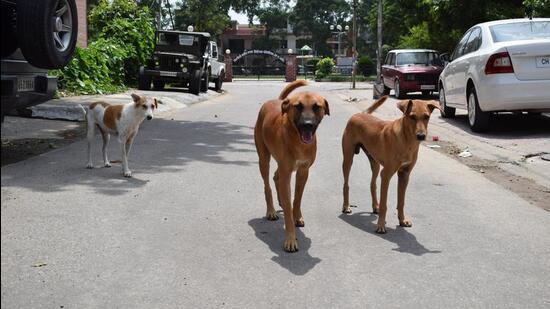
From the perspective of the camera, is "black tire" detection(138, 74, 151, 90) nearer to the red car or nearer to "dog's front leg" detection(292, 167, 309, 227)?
the red car

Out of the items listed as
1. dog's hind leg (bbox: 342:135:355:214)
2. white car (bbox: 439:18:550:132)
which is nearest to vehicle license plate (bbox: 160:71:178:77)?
white car (bbox: 439:18:550:132)

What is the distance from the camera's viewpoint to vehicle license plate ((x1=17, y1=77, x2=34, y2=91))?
6.46 m

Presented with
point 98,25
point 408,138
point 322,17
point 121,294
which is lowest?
point 121,294

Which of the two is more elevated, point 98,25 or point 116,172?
point 98,25

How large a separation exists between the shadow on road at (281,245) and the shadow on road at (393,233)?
21.7 inches

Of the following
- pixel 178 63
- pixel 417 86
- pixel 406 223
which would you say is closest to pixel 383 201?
pixel 406 223

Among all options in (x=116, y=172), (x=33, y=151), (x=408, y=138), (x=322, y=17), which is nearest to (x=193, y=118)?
(x=33, y=151)

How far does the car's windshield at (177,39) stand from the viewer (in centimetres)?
2420

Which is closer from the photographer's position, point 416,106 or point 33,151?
point 416,106

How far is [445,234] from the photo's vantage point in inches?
188

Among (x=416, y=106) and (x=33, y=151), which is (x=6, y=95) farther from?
(x=416, y=106)

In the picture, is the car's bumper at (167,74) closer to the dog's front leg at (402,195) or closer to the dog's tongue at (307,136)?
the dog's front leg at (402,195)

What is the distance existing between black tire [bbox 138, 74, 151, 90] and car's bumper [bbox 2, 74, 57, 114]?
50.5 ft

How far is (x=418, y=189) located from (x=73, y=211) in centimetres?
348
